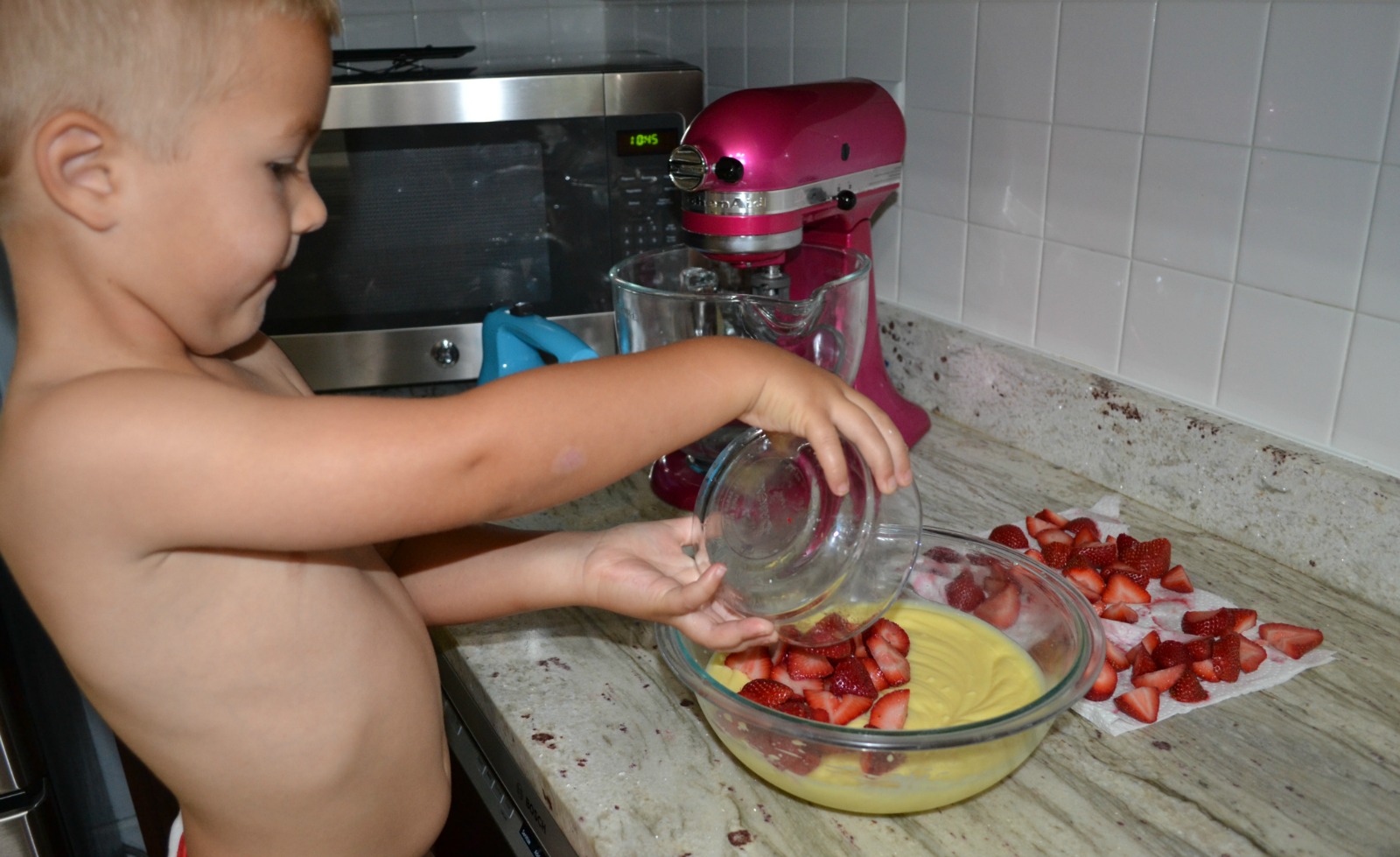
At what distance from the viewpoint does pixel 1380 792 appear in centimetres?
69

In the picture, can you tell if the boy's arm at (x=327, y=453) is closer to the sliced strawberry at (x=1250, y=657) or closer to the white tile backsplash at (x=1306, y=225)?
the sliced strawberry at (x=1250, y=657)

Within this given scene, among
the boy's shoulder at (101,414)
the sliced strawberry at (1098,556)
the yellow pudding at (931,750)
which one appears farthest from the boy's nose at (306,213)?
the sliced strawberry at (1098,556)

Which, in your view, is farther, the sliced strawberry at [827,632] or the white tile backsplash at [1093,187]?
the white tile backsplash at [1093,187]

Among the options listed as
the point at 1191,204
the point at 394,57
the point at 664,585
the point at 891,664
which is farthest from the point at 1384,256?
the point at 394,57

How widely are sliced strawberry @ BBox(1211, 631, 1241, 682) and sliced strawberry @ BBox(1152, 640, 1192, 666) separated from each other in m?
0.02

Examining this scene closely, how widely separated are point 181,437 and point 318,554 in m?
0.18

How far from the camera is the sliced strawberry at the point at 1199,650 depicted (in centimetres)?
81

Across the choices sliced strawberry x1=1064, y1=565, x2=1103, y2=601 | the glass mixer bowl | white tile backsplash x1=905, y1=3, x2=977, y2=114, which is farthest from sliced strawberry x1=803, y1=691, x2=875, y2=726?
white tile backsplash x1=905, y1=3, x2=977, y2=114

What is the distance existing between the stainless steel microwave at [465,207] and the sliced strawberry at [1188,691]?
32.5 inches

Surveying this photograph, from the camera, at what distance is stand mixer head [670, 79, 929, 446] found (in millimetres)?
Answer: 991

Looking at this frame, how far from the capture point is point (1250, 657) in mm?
811

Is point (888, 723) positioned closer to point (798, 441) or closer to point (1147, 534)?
point (798, 441)

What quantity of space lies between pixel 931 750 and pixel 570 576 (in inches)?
11.9

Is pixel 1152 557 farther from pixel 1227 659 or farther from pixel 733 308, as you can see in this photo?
pixel 733 308
